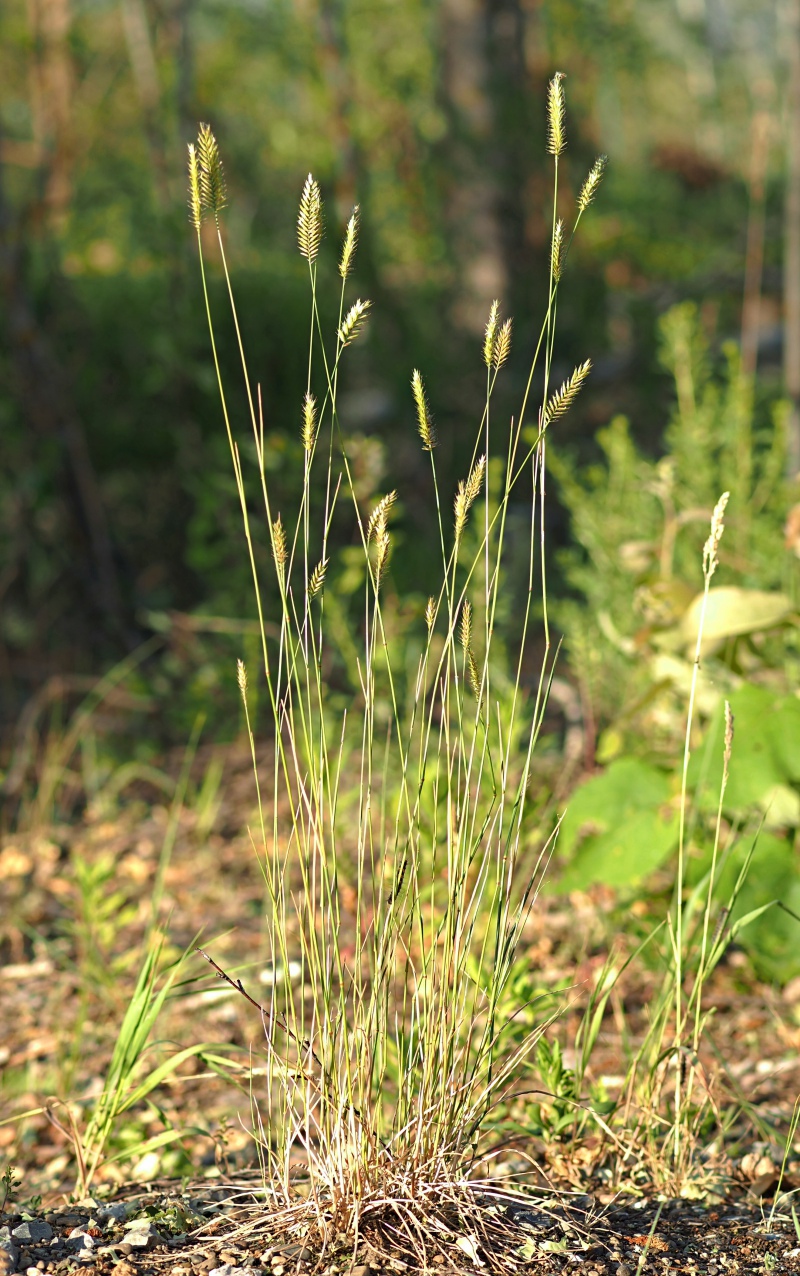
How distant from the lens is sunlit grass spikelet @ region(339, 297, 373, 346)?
1.13 m

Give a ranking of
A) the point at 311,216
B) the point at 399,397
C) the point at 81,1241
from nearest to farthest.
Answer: the point at 311,216 < the point at 81,1241 < the point at 399,397

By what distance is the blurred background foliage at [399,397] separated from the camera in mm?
2910

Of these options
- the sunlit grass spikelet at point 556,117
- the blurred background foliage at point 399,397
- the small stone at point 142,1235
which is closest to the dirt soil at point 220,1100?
the small stone at point 142,1235

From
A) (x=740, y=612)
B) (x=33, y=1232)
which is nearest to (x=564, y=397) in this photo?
(x=740, y=612)

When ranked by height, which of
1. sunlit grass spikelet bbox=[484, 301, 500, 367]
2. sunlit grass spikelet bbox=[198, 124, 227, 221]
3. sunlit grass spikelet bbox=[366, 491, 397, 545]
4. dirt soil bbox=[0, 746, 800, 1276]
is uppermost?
sunlit grass spikelet bbox=[198, 124, 227, 221]

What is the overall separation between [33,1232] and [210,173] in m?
1.15

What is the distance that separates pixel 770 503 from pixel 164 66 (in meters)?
5.04

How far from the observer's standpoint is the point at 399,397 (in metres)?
5.29

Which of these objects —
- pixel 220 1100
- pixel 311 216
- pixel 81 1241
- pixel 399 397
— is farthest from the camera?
pixel 399 397

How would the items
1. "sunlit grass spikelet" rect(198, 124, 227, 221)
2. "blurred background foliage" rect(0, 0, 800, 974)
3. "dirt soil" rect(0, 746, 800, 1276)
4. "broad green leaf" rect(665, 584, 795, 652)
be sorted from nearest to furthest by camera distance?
"sunlit grass spikelet" rect(198, 124, 227, 221)
"dirt soil" rect(0, 746, 800, 1276)
"broad green leaf" rect(665, 584, 795, 652)
"blurred background foliage" rect(0, 0, 800, 974)

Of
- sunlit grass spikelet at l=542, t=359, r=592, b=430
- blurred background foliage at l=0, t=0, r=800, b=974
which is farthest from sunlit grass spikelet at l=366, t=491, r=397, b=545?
blurred background foliage at l=0, t=0, r=800, b=974

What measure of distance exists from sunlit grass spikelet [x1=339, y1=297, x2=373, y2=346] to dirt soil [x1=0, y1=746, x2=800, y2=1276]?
28.4 inches

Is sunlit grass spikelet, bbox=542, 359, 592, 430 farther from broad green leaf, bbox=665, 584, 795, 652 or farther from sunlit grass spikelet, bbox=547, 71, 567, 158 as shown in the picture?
broad green leaf, bbox=665, 584, 795, 652

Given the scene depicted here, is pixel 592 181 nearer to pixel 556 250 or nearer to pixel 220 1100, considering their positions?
pixel 556 250
